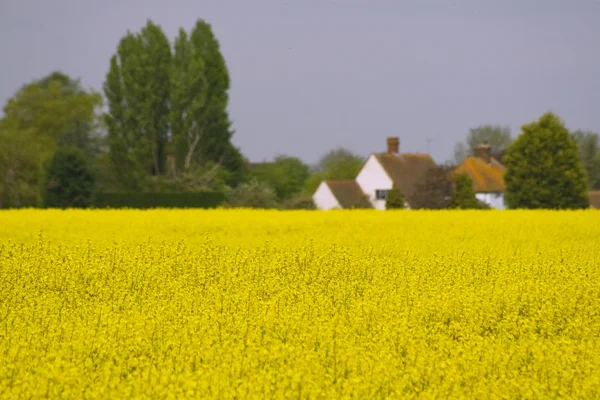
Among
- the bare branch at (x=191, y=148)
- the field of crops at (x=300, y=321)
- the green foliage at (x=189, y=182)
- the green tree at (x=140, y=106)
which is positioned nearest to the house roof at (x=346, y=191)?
the green foliage at (x=189, y=182)

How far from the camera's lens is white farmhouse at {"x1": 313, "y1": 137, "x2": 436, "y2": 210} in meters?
69.4

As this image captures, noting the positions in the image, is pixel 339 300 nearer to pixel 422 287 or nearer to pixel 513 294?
pixel 422 287

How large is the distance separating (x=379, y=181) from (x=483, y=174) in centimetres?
807

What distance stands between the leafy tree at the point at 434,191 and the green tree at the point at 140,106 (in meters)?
16.8

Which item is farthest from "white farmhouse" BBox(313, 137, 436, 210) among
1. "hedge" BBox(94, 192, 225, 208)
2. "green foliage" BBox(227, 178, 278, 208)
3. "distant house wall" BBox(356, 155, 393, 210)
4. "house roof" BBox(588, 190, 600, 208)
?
"hedge" BBox(94, 192, 225, 208)

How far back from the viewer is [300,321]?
9.71 meters

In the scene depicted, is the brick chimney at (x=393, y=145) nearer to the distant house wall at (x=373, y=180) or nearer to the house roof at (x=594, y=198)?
the distant house wall at (x=373, y=180)

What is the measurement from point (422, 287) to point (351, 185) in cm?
6330

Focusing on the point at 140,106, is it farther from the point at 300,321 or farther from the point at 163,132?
the point at 300,321

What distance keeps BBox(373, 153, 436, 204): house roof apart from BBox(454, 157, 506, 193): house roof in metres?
2.86

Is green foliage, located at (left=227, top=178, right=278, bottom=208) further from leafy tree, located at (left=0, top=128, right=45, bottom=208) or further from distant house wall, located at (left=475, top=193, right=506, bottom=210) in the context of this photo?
distant house wall, located at (left=475, top=193, right=506, bottom=210)

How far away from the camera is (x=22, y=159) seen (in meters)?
65.5

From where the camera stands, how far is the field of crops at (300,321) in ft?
24.9

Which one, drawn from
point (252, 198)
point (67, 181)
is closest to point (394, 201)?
point (252, 198)
